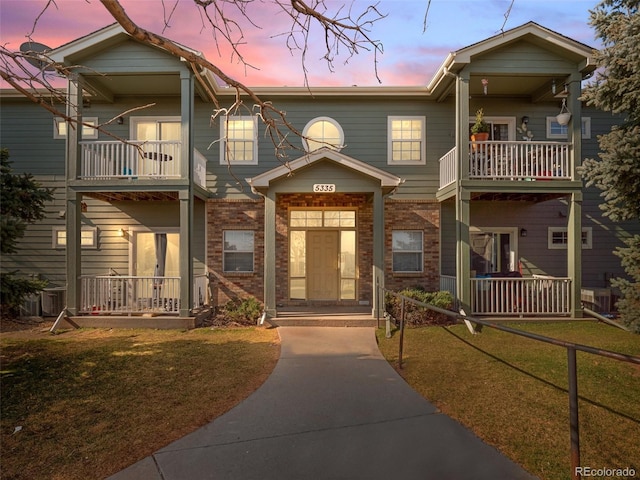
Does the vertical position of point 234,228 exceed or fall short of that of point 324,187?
it falls short

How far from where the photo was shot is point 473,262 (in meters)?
11.5

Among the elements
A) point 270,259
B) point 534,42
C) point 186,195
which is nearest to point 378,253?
point 270,259

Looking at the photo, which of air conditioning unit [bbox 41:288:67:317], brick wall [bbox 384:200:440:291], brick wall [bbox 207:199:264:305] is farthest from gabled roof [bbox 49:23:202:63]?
brick wall [bbox 384:200:440:291]

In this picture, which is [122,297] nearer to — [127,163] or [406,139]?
[127,163]

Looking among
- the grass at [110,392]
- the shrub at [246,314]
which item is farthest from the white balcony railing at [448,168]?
the grass at [110,392]

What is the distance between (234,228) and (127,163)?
324 cm

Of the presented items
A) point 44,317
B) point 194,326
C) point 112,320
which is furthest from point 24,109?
point 194,326

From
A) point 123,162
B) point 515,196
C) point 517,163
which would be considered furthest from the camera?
point 515,196

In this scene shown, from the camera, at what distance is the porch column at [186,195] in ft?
30.8

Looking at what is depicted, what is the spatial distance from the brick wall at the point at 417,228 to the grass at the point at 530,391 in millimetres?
2786

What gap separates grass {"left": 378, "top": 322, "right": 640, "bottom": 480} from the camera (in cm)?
364

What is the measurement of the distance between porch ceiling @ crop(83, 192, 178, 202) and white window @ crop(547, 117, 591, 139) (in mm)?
10871

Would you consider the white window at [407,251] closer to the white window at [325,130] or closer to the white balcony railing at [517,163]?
the white balcony railing at [517,163]

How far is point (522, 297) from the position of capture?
31.3ft
